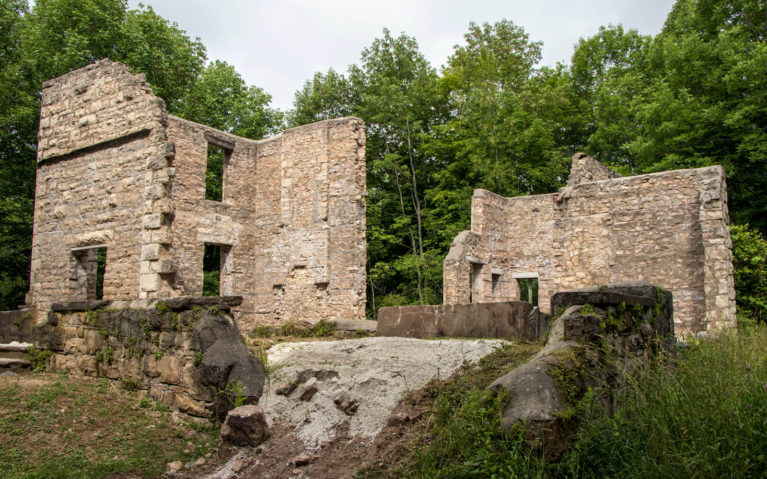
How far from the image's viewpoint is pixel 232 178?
16.5 meters

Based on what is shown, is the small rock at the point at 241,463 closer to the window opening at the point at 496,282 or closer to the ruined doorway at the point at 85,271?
the ruined doorway at the point at 85,271

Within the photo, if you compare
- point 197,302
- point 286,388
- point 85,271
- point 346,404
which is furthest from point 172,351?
point 85,271

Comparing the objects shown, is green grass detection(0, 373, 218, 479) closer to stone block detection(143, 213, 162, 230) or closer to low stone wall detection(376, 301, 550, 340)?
stone block detection(143, 213, 162, 230)

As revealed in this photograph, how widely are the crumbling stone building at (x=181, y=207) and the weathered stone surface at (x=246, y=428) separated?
4.50m

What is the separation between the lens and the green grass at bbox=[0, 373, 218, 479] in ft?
15.6

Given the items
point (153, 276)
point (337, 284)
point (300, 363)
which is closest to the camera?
point (300, 363)

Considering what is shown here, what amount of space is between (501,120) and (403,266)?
804 centimetres

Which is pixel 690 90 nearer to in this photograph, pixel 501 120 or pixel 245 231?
pixel 501 120

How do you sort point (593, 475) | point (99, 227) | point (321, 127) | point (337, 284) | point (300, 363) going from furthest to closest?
1. point (321, 127)
2. point (337, 284)
3. point (99, 227)
4. point (300, 363)
5. point (593, 475)

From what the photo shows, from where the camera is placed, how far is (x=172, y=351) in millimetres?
6375

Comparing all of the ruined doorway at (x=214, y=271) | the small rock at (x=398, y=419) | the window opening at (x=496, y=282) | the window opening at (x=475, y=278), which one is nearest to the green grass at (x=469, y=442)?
the small rock at (x=398, y=419)

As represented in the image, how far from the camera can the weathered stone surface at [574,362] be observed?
3715 mm

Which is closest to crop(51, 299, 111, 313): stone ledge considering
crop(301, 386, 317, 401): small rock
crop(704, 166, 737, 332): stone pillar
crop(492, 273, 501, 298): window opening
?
crop(301, 386, 317, 401): small rock

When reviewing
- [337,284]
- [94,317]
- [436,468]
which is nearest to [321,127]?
[337,284]
